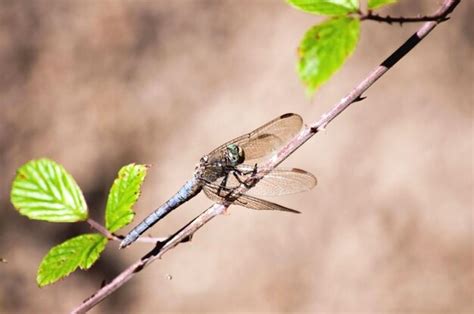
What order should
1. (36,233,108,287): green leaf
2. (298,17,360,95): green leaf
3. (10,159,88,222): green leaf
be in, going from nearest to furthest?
1. (298,17,360,95): green leaf
2. (36,233,108,287): green leaf
3. (10,159,88,222): green leaf

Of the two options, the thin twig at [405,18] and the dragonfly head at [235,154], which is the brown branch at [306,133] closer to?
the thin twig at [405,18]

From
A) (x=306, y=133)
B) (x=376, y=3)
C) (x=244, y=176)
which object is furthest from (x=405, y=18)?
(x=244, y=176)

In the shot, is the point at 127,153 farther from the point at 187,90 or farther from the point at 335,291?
the point at 335,291

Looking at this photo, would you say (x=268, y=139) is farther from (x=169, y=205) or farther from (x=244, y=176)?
(x=169, y=205)

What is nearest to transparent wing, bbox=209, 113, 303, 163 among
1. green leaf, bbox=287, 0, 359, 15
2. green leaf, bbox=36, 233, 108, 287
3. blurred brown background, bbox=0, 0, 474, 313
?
green leaf, bbox=36, 233, 108, 287

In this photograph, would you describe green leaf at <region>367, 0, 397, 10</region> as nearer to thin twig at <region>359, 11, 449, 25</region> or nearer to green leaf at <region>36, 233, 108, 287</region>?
thin twig at <region>359, 11, 449, 25</region>
